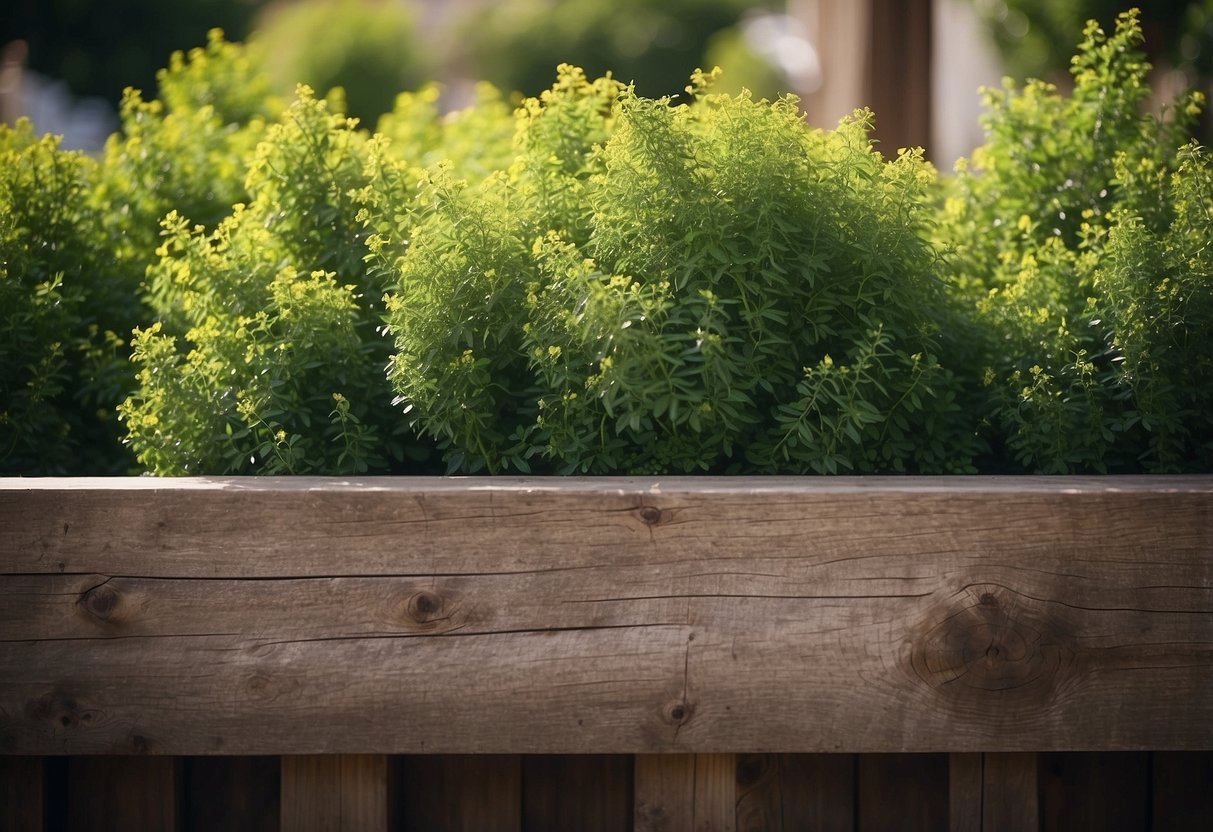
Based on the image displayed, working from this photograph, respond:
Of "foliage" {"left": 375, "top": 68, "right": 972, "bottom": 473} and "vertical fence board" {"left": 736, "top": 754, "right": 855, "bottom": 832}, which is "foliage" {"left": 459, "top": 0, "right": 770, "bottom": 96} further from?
"vertical fence board" {"left": 736, "top": 754, "right": 855, "bottom": 832}

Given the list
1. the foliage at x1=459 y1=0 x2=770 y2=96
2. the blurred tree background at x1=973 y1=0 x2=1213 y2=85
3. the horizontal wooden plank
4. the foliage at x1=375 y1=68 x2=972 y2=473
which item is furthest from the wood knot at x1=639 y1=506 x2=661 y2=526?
the foliage at x1=459 y1=0 x2=770 y2=96

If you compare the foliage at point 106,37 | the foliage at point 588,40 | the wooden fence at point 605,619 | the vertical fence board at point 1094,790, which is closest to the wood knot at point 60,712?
the wooden fence at point 605,619

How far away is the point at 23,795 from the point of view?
1.82 meters

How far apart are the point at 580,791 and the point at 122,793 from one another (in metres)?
0.85

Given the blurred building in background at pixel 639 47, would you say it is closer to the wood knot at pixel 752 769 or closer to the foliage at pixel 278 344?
the foliage at pixel 278 344

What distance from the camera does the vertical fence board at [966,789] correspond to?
1793mm

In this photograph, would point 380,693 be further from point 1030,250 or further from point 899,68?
point 899,68

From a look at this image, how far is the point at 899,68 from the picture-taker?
816 cm

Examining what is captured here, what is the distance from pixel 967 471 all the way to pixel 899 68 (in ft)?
22.8

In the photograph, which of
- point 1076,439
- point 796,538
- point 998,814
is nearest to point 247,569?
point 796,538

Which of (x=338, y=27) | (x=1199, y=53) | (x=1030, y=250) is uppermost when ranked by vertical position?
(x=338, y=27)

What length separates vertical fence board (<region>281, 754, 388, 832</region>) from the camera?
180 centimetres

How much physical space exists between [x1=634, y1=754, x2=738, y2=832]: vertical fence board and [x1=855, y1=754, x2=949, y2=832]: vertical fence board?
270 millimetres

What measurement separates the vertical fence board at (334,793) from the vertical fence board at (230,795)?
0.13 m
